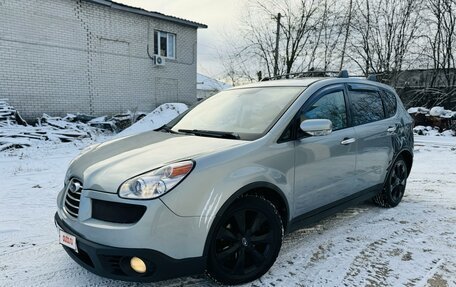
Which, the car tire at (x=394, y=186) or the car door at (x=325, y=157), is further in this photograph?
the car tire at (x=394, y=186)

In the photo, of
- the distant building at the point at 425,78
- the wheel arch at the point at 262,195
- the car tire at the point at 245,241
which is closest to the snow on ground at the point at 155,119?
the wheel arch at the point at 262,195

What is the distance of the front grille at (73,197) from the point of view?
2.54 metres

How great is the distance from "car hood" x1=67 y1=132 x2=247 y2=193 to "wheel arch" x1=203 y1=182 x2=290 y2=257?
1.16 feet

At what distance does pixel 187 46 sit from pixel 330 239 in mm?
15051

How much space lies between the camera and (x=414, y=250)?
11.3ft

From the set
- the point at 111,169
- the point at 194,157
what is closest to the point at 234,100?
the point at 194,157

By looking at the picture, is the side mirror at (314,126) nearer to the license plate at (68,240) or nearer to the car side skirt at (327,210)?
the car side skirt at (327,210)

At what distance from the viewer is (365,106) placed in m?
4.14

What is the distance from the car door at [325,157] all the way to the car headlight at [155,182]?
1142 mm

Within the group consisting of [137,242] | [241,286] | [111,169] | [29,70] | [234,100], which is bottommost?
[241,286]

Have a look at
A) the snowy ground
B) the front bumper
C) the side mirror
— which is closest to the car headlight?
the front bumper

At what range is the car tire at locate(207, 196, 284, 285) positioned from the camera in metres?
2.58

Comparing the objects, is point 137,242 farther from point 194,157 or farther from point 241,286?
point 241,286

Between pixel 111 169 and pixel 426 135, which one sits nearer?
pixel 111 169
